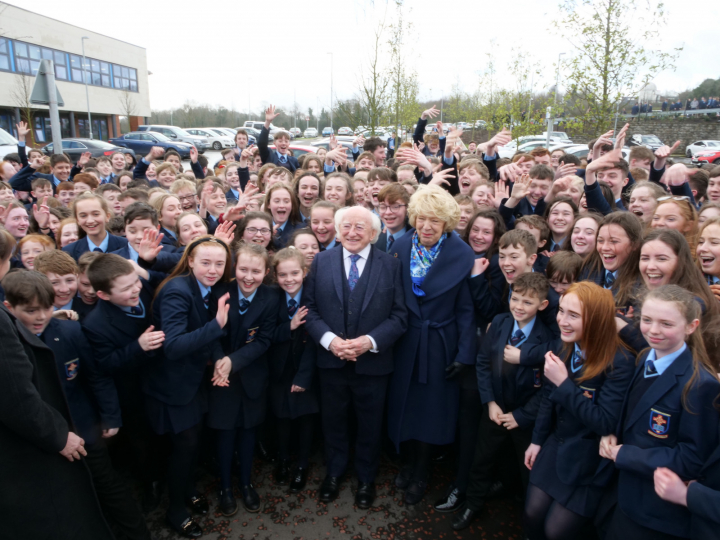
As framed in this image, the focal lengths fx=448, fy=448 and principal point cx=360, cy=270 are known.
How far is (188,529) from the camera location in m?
2.95

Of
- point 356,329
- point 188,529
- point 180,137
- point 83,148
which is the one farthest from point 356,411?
point 180,137

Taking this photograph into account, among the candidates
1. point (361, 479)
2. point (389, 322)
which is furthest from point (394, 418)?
point (389, 322)

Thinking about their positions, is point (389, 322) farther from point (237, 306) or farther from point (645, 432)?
point (645, 432)

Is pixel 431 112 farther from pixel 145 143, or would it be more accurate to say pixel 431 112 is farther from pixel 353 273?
pixel 145 143

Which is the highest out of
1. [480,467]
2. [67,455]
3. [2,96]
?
[2,96]

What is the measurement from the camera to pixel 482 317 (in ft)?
11.1

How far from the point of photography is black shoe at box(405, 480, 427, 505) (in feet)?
10.7

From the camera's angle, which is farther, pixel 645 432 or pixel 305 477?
pixel 305 477

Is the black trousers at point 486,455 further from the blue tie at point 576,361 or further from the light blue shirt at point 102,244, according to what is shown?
the light blue shirt at point 102,244

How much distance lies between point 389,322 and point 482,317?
768 millimetres

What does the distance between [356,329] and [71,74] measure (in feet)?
131

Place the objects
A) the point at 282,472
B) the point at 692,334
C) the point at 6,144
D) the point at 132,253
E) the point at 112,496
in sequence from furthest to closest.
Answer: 1. the point at 6,144
2. the point at 132,253
3. the point at 282,472
4. the point at 112,496
5. the point at 692,334

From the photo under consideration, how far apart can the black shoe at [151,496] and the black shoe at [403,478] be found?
70.1 inches

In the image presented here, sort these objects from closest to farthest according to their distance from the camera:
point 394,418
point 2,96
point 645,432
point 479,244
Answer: point 645,432
point 394,418
point 479,244
point 2,96
